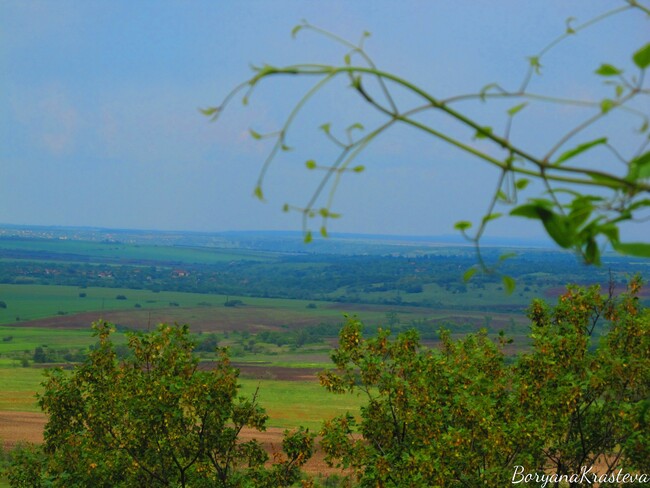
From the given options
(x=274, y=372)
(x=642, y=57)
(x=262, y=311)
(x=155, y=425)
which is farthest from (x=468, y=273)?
(x=262, y=311)

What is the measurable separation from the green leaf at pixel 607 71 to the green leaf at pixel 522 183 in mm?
147

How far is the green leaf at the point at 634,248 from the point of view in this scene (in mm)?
969

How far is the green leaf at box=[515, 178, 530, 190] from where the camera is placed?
1.01 meters

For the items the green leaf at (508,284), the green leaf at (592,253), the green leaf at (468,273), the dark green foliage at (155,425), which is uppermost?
the green leaf at (592,253)

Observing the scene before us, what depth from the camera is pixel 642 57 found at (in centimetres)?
93

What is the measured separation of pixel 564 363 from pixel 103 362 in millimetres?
7668

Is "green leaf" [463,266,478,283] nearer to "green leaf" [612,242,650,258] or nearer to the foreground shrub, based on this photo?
"green leaf" [612,242,650,258]

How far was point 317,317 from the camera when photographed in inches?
4700

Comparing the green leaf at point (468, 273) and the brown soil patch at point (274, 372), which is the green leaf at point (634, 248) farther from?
the brown soil patch at point (274, 372)

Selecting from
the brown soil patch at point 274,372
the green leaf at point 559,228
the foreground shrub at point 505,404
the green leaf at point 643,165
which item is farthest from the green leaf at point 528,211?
the brown soil patch at point 274,372

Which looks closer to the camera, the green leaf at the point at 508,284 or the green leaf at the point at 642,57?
the green leaf at the point at 642,57

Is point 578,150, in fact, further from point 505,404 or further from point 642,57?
point 505,404

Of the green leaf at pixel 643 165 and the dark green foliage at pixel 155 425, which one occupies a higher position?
the green leaf at pixel 643 165

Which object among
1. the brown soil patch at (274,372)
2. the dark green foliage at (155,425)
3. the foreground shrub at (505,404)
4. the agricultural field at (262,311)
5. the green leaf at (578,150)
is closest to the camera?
the green leaf at (578,150)
